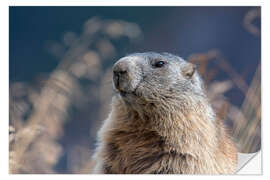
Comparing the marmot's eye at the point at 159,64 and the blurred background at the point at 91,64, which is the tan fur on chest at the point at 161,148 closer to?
the marmot's eye at the point at 159,64

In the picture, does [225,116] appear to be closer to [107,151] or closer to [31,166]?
[107,151]

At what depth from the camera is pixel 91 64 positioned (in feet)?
11.2

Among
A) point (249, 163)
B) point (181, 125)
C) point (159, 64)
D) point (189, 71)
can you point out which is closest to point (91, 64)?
point (159, 64)

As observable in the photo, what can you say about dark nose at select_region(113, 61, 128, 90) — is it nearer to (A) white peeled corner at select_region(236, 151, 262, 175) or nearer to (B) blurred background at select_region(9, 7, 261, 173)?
(B) blurred background at select_region(9, 7, 261, 173)

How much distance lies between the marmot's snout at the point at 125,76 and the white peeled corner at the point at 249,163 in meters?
1.10

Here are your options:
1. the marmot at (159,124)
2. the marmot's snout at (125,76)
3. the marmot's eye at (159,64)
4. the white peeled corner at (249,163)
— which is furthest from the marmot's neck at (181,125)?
the white peeled corner at (249,163)

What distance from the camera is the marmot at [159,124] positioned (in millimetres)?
2592

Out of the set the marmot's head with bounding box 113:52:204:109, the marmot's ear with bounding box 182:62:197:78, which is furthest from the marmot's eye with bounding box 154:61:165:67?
the marmot's ear with bounding box 182:62:197:78

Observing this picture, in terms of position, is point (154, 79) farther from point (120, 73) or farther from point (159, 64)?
point (120, 73)

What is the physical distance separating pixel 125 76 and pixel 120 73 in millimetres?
39

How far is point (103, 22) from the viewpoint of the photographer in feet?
11.0

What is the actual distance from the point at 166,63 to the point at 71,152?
4.10 feet

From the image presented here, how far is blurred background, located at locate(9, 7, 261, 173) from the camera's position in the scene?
3.21m
